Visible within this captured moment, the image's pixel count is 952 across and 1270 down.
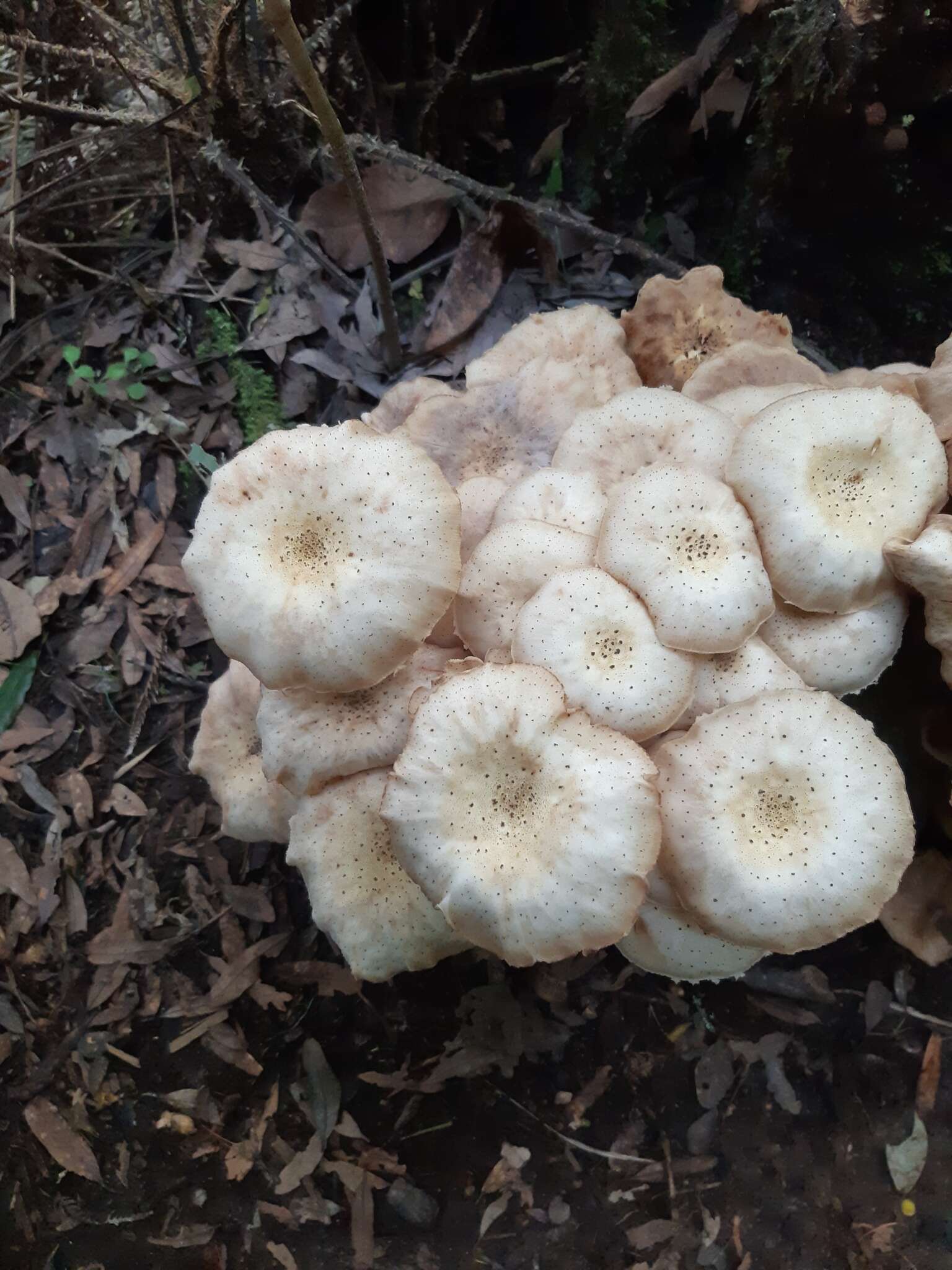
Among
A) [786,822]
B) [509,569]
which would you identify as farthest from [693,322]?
[786,822]

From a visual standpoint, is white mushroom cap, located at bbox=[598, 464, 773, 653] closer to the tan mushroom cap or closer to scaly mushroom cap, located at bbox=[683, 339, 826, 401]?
the tan mushroom cap

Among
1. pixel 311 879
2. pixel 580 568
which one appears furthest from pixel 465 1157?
pixel 580 568

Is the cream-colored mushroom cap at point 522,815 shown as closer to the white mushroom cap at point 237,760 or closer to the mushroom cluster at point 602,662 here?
the mushroom cluster at point 602,662

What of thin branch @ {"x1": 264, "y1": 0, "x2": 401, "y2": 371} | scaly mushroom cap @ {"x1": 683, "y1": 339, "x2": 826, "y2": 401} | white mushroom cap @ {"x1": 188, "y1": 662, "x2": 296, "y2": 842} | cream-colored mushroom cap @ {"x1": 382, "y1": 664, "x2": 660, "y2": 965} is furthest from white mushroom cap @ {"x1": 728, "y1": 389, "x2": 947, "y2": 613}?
white mushroom cap @ {"x1": 188, "y1": 662, "x2": 296, "y2": 842}

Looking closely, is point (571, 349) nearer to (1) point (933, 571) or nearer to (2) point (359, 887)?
(1) point (933, 571)

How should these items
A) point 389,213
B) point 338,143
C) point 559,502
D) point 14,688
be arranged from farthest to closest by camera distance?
1. point 389,213
2. point 14,688
3. point 338,143
4. point 559,502
